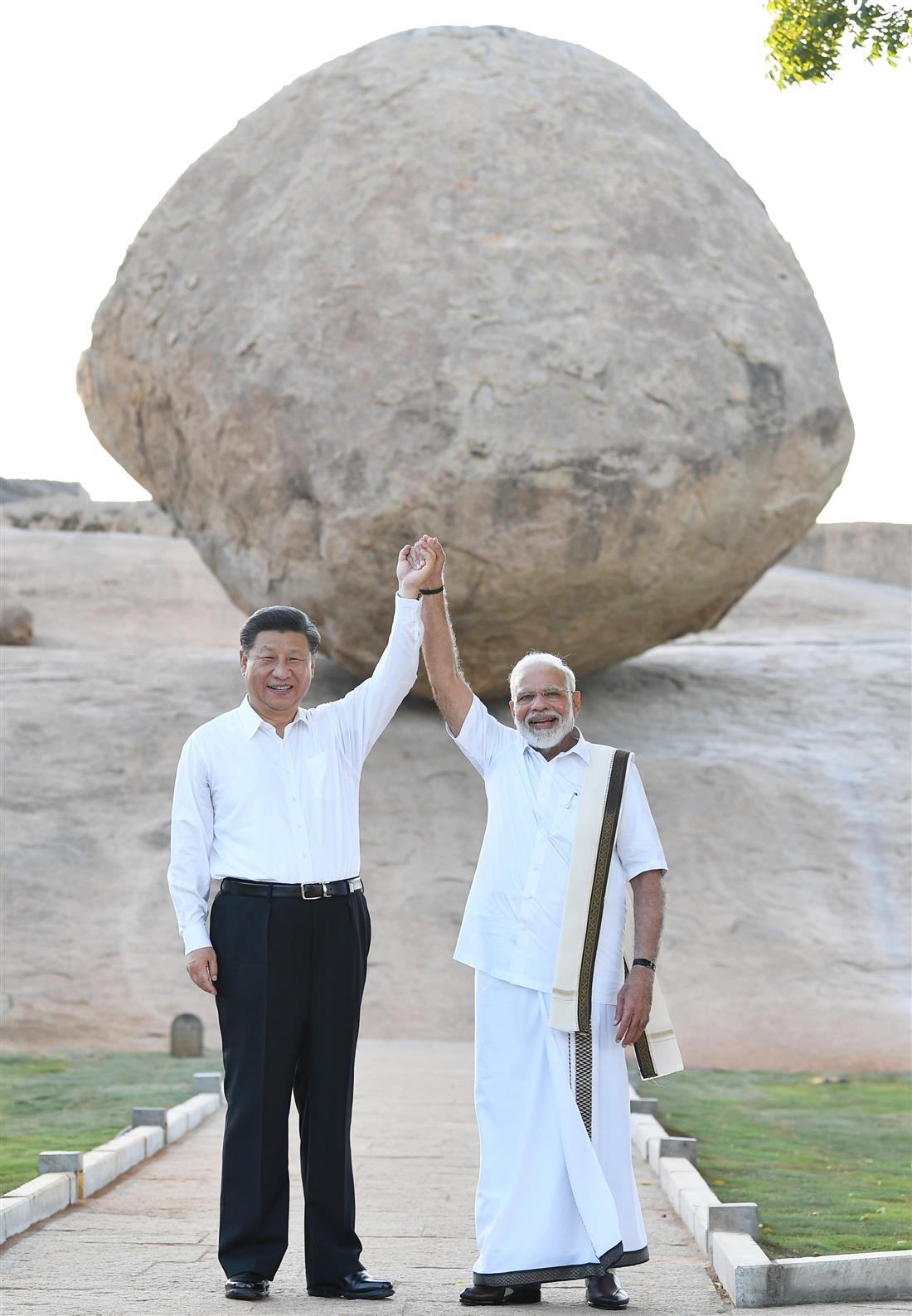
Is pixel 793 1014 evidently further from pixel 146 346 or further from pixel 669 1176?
pixel 146 346

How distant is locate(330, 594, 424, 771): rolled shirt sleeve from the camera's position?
149 inches

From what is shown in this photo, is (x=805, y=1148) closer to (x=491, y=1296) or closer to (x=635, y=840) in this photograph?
(x=635, y=840)

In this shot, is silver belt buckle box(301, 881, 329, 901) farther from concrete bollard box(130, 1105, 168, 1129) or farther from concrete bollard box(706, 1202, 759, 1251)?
concrete bollard box(130, 1105, 168, 1129)

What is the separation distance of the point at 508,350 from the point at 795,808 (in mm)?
3781

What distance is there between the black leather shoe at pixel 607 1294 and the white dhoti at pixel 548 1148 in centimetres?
4

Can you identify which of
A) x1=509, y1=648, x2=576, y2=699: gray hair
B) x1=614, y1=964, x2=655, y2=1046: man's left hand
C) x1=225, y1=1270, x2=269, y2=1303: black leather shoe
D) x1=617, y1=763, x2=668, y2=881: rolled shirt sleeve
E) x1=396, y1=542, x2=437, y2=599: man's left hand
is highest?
x1=396, y1=542, x2=437, y2=599: man's left hand

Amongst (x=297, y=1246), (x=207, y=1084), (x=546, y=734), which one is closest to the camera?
(x=546, y=734)

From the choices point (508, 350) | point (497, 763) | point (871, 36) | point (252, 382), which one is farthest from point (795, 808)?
point (497, 763)

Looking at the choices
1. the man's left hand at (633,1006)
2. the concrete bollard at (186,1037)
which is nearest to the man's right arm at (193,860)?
the man's left hand at (633,1006)

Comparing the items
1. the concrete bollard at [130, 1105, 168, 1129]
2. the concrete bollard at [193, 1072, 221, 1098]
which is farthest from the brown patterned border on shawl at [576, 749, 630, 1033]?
the concrete bollard at [193, 1072, 221, 1098]

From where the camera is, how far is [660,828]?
11055mm

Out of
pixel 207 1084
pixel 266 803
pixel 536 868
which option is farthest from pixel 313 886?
pixel 207 1084

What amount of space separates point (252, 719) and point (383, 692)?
0.31 m

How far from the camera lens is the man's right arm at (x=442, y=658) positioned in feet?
12.7
